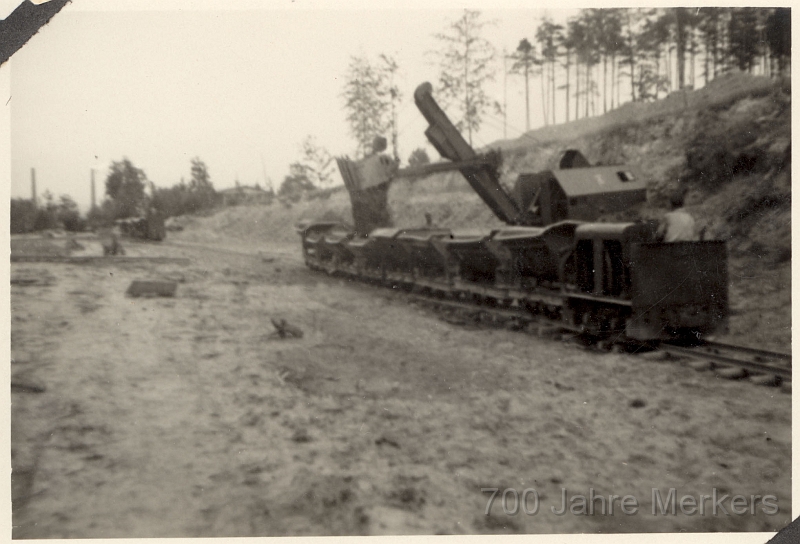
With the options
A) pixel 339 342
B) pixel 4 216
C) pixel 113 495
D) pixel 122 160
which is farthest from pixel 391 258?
pixel 113 495

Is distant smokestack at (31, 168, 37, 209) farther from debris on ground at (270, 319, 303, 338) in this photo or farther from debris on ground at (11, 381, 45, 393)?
debris on ground at (270, 319, 303, 338)

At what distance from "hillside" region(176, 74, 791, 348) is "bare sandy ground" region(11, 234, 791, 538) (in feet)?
4.86

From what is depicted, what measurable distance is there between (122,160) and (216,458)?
277cm

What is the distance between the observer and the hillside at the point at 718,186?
4.84 m

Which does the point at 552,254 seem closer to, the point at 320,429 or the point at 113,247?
the point at 320,429

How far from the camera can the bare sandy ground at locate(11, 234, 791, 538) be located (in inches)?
124

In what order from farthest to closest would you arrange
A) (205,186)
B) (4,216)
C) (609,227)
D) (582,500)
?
(609,227) → (205,186) → (4,216) → (582,500)

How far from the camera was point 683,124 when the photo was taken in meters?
12.9

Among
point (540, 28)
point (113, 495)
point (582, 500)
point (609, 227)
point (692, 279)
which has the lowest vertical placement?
point (582, 500)

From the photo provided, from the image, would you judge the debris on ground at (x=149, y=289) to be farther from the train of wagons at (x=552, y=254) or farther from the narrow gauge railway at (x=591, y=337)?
the narrow gauge railway at (x=591, y=337)

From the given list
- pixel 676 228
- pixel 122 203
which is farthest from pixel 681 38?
pixel 122 203

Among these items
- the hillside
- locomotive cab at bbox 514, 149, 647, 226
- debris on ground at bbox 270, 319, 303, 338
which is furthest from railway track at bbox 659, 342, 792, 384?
debris on ground at bbox 270, 319, 303, 338

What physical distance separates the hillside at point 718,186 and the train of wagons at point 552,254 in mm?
492

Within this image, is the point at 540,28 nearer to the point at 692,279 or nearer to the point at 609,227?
the point at 609,227
